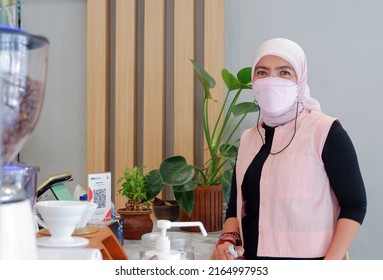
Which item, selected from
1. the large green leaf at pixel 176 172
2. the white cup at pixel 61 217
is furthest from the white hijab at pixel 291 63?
the white cup at pixel 61 217

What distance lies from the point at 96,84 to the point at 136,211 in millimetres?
1153

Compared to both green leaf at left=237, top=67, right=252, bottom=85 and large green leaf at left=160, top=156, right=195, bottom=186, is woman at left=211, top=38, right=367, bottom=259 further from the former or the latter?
green leaf at left=237, top=67, right=252, bottom=85

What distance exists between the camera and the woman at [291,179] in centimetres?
134

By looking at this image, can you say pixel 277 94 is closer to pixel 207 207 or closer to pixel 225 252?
pixel 225 252

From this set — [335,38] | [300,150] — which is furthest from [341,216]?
[335,38]

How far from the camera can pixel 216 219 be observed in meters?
2.13

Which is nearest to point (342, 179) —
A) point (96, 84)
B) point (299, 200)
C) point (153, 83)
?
point (299, 200)

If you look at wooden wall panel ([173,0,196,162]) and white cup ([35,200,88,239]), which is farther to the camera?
wooden wall panel ([173,0,196,162])

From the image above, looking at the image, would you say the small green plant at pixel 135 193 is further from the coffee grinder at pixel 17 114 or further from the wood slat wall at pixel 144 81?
the coffee grinder at pixel 17 114

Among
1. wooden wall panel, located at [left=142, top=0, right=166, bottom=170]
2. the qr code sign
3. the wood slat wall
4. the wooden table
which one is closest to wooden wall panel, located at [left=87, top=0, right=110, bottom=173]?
the wood slat wall

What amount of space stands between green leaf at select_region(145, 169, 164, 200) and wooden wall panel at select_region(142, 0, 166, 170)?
55 cm

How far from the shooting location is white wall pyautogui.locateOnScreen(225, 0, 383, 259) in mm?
2566

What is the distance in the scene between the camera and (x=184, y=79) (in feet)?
8.80
